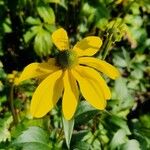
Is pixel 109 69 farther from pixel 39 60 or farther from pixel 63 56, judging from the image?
pixel 39 60

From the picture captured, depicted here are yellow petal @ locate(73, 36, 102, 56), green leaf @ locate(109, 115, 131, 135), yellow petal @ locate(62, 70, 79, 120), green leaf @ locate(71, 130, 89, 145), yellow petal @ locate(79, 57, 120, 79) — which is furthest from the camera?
green leaf @ locate(109, 115, 131, 135)

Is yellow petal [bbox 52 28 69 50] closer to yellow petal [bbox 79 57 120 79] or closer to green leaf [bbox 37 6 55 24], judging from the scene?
yellow petal [bbox 79 57 120 79]

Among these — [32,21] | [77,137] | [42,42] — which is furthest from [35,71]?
[32,21]

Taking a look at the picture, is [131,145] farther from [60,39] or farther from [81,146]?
[60,39]

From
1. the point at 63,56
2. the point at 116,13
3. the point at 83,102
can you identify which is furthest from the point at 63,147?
the point at 116,13

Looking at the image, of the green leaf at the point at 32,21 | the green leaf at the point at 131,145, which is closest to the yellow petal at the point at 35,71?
the green leaf at the point at 131,145

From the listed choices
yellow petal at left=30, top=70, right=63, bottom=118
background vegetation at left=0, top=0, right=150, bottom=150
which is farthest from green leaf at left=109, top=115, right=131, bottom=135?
yellow petal at left=30, top=70, right=63, bottom=118
